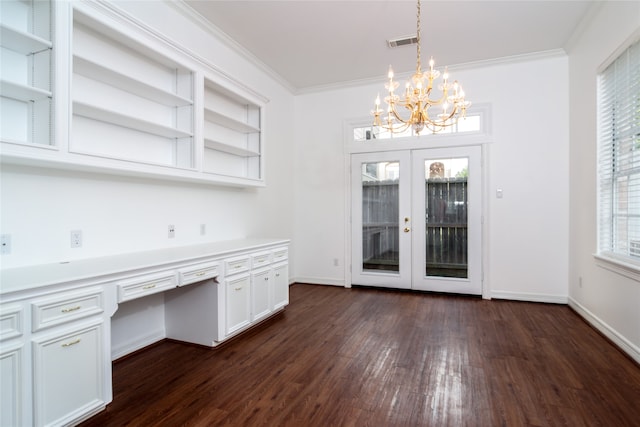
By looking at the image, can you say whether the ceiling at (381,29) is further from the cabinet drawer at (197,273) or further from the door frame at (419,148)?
the cabinet drawer at (197,273)

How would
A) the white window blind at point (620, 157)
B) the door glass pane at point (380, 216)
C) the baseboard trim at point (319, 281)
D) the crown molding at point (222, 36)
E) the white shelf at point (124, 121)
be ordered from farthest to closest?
the baseboard trim at point (319, 281) < the door glass pane at point (380, 216) < the crown molding at point (222, 36) < the white window blind at point (620, 157) < the white shelf at point (124, 121)

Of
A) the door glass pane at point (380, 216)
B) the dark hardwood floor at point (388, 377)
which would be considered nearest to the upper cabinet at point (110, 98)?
the dark hardwood floor at point (388, 377)

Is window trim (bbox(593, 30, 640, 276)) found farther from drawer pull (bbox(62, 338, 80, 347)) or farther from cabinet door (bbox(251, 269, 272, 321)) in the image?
drawer pull (bbox(62, 338, 80, 347))

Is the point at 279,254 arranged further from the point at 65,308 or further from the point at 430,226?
the point at 430,226

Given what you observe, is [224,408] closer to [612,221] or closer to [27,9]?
[27,9]

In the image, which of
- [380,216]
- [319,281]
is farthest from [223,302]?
[380,216]

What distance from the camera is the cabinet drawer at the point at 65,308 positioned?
5.61 feet

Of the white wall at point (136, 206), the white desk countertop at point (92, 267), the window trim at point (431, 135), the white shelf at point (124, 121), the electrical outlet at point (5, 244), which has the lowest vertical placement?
the white desk countertop at point (92, 267)

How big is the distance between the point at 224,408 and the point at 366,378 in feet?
3.30

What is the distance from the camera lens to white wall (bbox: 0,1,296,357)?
7.02 feet

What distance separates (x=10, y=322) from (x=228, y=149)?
8.30 feet

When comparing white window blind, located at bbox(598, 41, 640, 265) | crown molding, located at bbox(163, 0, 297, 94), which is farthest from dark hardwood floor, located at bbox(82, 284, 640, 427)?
crown molding, located at bbox(163, 0, 297, 94)

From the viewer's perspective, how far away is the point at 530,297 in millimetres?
4406

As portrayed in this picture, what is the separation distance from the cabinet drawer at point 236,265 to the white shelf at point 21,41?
1955 millimetres
